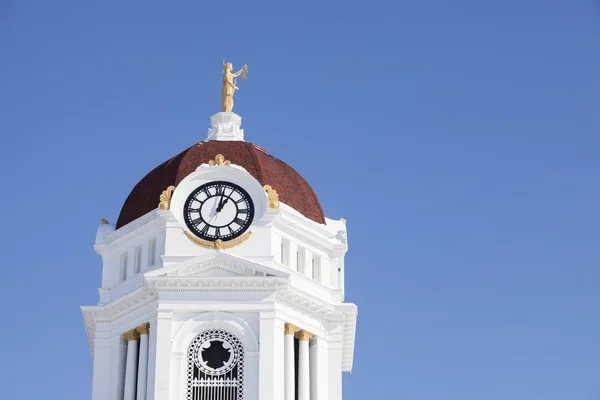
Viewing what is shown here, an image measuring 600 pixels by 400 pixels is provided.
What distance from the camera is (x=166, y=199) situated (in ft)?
256

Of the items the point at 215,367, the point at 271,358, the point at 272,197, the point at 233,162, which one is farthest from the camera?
the point at 233,162

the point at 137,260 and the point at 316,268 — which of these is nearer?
the point at 137,260

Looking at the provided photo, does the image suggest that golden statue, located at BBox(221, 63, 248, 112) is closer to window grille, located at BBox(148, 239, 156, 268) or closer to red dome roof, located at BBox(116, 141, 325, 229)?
red dome roof, located at BBox(116, 141, 325, 229)

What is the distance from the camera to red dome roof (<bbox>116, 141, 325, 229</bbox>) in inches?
3132

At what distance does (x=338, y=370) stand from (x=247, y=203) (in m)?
7.61

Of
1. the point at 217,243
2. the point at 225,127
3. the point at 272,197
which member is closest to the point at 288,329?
the point at 217,243

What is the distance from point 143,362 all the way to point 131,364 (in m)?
0.82

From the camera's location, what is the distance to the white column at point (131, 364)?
76.1 m

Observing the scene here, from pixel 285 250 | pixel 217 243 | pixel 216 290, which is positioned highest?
pixel 285 250

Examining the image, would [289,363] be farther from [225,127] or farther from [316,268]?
[225,127]

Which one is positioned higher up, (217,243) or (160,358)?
(217,243)

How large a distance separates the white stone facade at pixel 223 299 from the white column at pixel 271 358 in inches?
1.5

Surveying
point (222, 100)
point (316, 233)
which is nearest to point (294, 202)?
point (316, 233)

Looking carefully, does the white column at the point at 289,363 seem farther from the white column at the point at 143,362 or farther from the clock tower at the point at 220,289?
the white column at the point at 143,362
